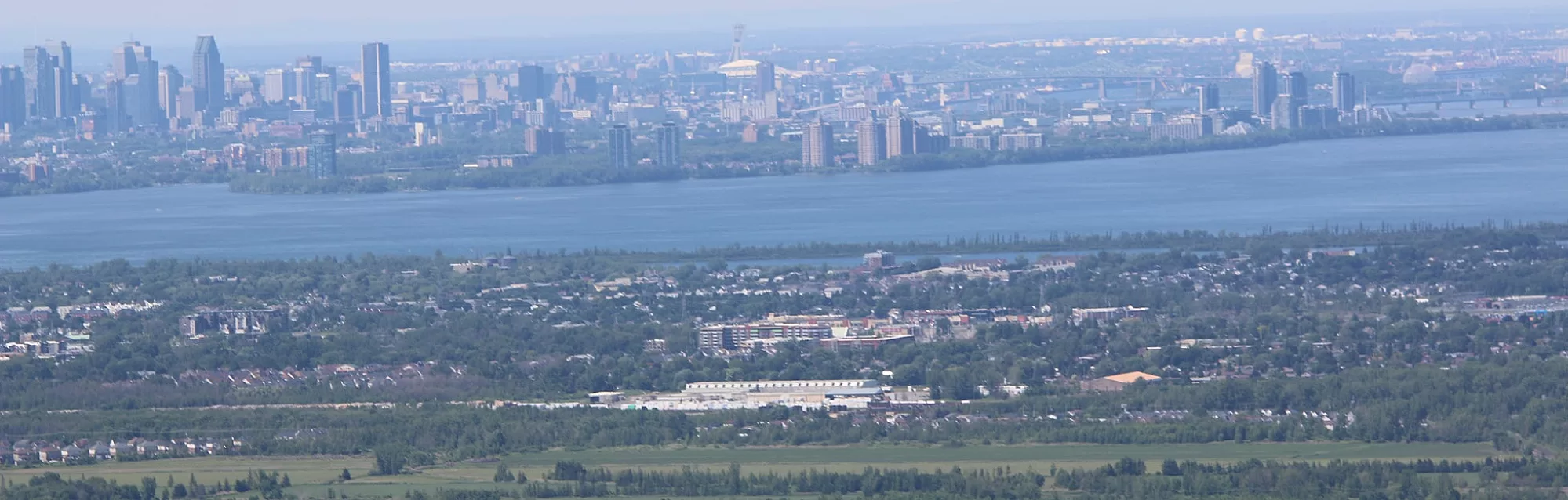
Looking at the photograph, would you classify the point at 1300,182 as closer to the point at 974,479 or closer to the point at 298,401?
the point at 298,401

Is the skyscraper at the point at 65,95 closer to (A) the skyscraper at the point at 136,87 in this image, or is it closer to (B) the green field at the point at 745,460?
(A) the skyscraper at the point at 136,87

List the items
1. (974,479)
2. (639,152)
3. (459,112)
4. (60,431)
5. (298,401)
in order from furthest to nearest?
1. (459,112)
2. (639,152)
3. (298,401)
4. (60,431)
5. (974,479)

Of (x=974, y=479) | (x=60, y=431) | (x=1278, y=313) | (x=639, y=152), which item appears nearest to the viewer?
(x=974, y=479)

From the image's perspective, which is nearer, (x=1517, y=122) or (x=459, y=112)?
(x=1517, y=122)

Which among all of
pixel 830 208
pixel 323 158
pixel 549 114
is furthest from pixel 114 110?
pixel 830 208

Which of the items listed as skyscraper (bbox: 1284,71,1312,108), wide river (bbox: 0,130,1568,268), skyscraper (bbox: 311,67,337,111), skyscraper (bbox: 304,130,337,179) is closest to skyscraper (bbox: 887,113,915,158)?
wide river (bbox: 0,130,1568,268)

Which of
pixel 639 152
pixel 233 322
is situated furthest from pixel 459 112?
pixel 233 322

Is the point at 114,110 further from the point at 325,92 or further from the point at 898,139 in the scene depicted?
the point at 898,139
